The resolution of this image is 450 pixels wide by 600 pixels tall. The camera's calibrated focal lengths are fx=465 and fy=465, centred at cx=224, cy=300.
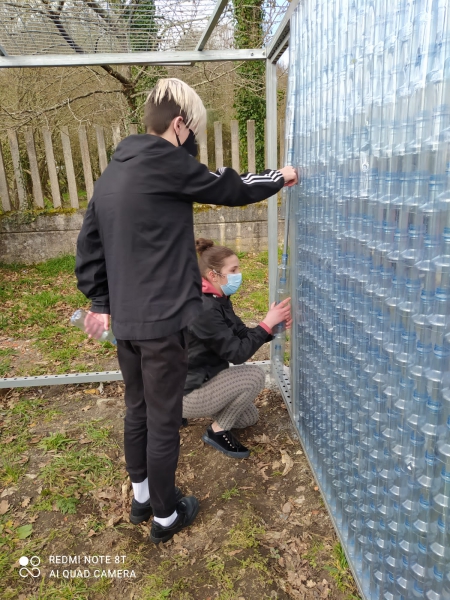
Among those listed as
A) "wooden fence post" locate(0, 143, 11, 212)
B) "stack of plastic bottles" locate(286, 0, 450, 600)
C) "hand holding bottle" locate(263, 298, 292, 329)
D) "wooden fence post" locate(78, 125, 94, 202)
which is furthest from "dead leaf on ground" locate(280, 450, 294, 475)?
"wooden fence post" locate(0, 143, 11, 212)

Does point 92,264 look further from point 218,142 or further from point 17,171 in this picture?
point 17,171

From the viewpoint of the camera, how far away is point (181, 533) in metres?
2.22

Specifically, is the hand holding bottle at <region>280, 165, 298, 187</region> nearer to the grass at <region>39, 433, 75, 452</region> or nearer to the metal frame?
the metal frame

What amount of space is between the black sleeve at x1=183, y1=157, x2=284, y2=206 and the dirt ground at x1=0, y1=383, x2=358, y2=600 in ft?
4.95

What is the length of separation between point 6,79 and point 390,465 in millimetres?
9604

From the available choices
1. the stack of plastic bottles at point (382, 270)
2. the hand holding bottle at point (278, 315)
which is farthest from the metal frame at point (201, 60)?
the stack of plastic bottles at point (382, 270)

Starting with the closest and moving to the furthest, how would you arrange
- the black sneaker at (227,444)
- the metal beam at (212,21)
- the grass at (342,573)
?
1. the grass at (342,573)
2. the metal beam at (212,21)
3. the black sneaker at (227,444)

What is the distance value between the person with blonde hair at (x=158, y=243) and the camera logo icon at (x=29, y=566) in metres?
0.64

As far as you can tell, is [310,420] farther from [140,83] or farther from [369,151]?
[140,83]

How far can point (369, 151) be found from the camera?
1.42 m

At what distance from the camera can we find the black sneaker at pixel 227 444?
106 inches

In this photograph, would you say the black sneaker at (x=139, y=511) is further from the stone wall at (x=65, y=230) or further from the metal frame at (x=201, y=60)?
the stone wall at (x=65, y=230)

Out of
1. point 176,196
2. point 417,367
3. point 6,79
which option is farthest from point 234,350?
point 6,79

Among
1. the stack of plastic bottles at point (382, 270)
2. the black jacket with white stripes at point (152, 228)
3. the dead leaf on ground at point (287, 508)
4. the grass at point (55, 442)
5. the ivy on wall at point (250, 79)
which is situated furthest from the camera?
the ivy on wall at point (250, 79)
